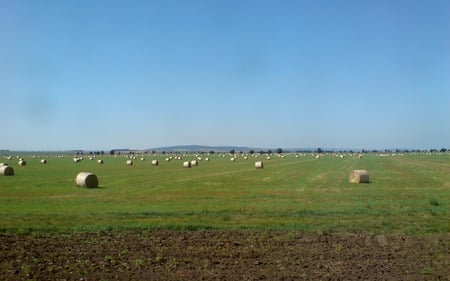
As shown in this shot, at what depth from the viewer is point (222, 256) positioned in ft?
41.1

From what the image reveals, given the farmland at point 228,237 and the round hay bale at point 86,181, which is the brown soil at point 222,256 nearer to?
the farmland at point 228,237

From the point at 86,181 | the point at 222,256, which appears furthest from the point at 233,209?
the point at 86,181

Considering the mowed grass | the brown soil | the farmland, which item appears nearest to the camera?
the brown soil

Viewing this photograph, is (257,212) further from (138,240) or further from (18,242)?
(18,242)

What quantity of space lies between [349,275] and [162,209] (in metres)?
12.1

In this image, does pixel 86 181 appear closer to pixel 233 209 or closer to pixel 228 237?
pixel 233 209

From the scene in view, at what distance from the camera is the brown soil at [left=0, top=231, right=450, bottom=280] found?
10820mm

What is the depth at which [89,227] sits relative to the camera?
16.8 metres

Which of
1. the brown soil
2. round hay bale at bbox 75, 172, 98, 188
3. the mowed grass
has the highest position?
round hay bale at bbox 75, 172, 98, 188

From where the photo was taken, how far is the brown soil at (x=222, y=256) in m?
10.8

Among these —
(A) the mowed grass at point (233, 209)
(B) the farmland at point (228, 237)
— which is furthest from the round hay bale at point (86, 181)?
(B) the farmland at point (228, 237)

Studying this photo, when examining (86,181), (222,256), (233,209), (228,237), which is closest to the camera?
(222,256)

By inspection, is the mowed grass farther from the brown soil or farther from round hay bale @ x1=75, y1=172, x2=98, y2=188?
round hay bale @ x1=75, y1=172, x2=98, y2=188

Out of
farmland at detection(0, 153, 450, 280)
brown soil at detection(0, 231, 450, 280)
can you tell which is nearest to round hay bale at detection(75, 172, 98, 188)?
farmland at detection(0, 153, 450, 280)
